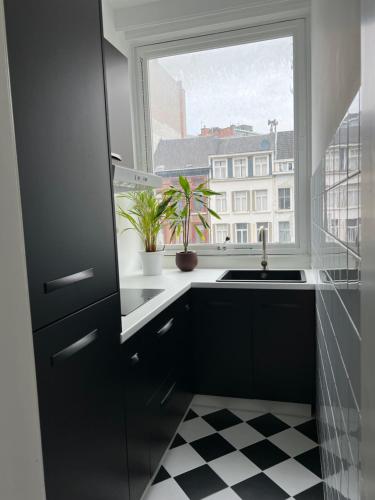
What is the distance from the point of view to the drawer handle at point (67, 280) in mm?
1010

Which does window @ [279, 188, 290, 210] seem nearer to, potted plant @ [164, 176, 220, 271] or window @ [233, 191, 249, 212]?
window @ [233, 191, 249, 212]

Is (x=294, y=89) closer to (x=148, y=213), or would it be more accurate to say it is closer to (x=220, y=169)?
(x=220, y=169)

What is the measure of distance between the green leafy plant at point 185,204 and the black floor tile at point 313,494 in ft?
5.44

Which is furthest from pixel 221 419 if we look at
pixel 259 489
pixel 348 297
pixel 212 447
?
pixel 348 297

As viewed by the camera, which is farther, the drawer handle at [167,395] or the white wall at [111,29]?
the white wall at [111,29]

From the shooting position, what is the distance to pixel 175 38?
293 centimetres

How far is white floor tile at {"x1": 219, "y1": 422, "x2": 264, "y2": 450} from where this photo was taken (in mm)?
2151

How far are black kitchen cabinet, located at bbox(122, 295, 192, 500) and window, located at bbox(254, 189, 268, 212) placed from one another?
3.17 ft

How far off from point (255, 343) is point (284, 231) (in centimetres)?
93

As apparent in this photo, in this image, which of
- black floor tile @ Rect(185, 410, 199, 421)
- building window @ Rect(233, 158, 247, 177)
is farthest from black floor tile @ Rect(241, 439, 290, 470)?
building window @ Rect(233, 158, 247, 177)

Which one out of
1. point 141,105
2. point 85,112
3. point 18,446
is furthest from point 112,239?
point 141,105

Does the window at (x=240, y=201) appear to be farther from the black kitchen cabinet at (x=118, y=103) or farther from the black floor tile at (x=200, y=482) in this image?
the black floor tile at (x=200, y=482)

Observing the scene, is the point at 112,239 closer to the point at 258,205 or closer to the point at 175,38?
the point at 258,205

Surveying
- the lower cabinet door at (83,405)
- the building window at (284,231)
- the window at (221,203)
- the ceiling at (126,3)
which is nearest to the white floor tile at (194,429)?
the lower cabinet door at (83,405)
